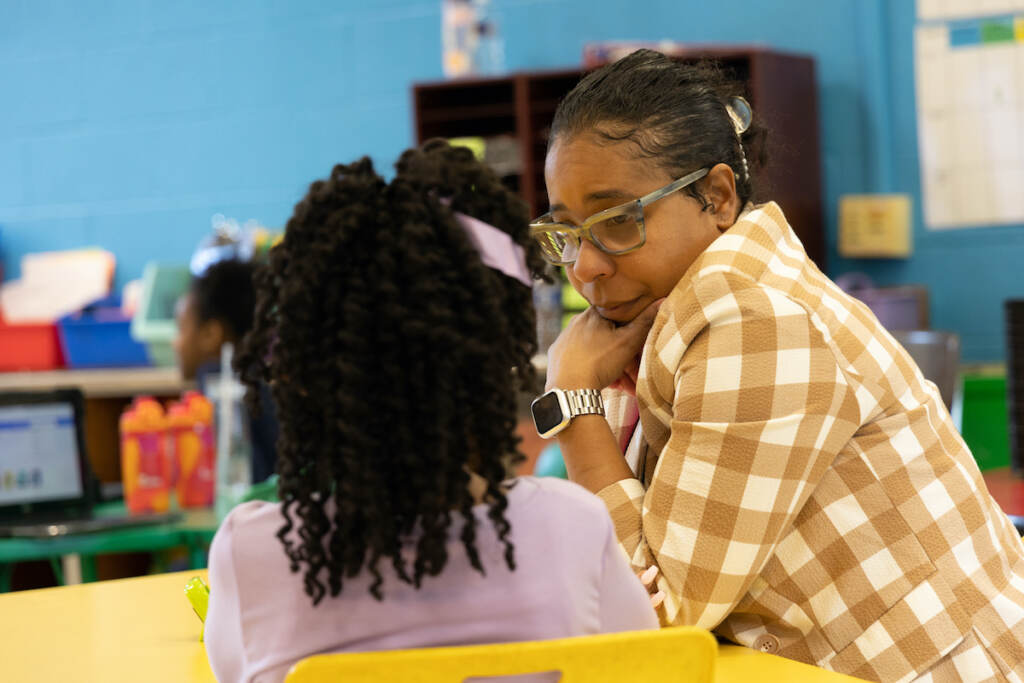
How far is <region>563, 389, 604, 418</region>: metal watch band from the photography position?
4.27 ft

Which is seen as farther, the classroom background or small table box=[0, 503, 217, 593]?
the classroom background

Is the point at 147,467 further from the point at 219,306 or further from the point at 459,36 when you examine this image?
the point at 459,36

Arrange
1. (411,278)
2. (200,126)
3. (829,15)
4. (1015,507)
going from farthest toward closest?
(200,126) → (829,15) → (1015,507) → (411,278)

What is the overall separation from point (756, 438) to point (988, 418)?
2785 mm

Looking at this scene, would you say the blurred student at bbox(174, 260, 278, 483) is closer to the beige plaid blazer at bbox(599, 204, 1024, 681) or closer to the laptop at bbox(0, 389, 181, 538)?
the laptop at bbox(0, 389, 181, 538)

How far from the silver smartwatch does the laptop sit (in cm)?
195

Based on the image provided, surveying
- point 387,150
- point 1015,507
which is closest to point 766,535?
point 1015,507

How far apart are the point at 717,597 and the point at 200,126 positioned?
210 inches

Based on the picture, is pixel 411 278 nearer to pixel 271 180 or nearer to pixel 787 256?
pixel 787 256

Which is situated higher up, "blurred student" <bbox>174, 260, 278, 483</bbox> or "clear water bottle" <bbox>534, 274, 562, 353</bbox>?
"blurred student" <bbox>174, 260, 278, 483</bbox>

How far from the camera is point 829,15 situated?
4539 millimetres

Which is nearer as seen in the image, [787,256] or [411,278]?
[411,278]

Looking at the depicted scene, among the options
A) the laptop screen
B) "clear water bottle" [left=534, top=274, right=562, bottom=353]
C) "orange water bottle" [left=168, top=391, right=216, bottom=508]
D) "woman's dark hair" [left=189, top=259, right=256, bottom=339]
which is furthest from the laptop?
"clear water bottle" [left=534, top=274, right=562, bottom=353]

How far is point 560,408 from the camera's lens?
130 centimetres
